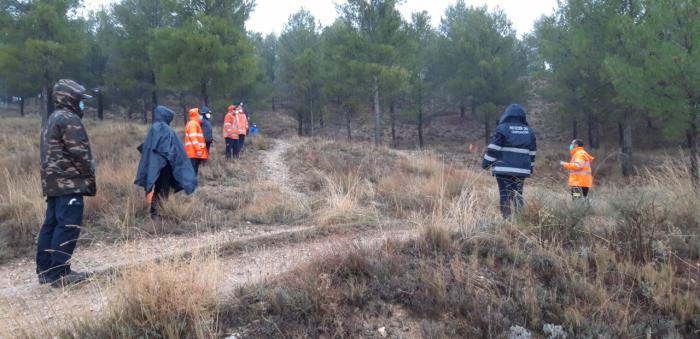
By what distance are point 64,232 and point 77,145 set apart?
0.80 m

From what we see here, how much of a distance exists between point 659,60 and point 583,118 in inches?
400

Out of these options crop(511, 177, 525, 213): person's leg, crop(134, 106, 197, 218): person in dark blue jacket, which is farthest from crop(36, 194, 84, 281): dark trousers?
crop(511, 177, 525, 213): person's leg

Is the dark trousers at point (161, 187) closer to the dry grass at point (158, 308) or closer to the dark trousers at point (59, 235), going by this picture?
the dark trousers at point (59, 235)

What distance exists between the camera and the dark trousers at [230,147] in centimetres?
1315

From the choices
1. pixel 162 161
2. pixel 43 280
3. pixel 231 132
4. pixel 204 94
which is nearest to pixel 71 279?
pixel 43 280

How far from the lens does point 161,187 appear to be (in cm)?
650

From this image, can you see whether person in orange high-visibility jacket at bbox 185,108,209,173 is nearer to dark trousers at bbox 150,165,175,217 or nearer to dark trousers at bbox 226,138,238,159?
dark trousers at bbox 150,165,175,217

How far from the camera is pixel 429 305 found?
11.5ft

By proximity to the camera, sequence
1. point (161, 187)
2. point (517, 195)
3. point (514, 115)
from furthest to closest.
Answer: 1. point (161, 187)
2. point (514, 115)
3. point (517, 195)

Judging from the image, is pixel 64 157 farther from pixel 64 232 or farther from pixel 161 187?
pixel 161 187

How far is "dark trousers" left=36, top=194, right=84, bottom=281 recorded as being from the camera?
13.7ft

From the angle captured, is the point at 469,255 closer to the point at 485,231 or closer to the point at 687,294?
the point at 485,231

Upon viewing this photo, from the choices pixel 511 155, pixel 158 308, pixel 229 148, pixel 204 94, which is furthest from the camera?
pixel 204 94

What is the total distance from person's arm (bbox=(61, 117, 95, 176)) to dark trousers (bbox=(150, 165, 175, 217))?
2.03 m
